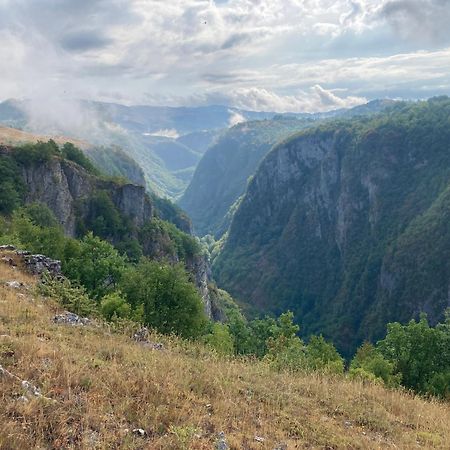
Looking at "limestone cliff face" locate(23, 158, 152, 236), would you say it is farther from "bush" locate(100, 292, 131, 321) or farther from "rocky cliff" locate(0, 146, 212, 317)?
"bush" locate(100, 292, 131, 321)

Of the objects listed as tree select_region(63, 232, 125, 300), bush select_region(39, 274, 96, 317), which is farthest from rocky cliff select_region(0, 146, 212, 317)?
bush select_region(39, 274, 96, 317)

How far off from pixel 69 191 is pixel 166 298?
63341mm

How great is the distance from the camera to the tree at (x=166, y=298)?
34.6 m

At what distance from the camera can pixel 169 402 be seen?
1034 cm

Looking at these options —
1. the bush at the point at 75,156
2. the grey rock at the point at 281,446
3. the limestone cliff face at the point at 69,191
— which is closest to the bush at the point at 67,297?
the grey rock at the point at 281,446

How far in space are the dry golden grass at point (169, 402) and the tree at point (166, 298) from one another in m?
19.1

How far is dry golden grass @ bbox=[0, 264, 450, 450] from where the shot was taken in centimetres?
872

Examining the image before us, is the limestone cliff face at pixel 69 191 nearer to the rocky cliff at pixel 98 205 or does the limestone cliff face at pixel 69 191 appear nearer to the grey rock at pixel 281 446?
the rocky cliff at pixel 98 205

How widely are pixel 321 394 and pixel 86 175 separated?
9160 cm

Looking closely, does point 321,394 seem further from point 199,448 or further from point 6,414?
point 6,414

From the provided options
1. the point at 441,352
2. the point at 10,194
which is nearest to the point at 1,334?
the point at 441,352

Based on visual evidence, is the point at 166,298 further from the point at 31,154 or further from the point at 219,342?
the point at 31,154

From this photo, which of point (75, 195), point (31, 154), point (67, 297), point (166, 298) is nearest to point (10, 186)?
point (31, 154)

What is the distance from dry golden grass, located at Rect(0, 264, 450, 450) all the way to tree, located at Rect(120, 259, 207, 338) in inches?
752
